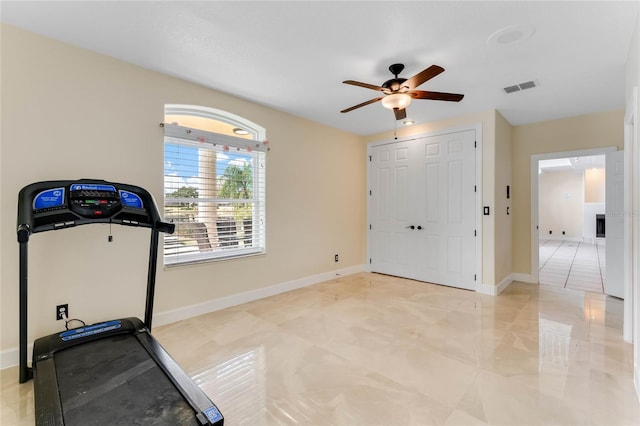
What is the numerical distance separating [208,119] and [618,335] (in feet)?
15.9

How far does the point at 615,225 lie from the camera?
3.99 metres

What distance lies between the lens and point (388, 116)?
175 inches

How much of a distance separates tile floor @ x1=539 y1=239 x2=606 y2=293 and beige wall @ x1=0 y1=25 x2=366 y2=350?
4775 mm

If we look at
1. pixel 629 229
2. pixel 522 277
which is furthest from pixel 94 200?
pixel 522 277

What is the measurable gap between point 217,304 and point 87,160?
6.53 ft

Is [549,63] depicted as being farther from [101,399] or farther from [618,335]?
[101,399]

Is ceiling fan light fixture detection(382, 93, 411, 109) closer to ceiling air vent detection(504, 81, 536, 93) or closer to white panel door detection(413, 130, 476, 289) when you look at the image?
ceiling air vent detection(504, 81, 536, 93)

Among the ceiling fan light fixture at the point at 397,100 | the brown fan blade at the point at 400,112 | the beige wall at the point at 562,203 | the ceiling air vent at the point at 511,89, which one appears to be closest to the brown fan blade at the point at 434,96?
the ceiling fan light fixture at the point at 397,100

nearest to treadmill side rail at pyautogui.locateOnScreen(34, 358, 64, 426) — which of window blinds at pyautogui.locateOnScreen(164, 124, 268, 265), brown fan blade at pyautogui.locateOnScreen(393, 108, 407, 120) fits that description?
window blinds at pyautogui.locateOnScreen(164, 124, 268, 265)

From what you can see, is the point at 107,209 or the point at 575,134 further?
the point at 575,134

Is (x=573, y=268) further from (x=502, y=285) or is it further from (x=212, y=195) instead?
(x=212, y=195)

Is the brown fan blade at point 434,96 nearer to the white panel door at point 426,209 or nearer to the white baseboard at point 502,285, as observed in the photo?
the white panel door at point 426,209

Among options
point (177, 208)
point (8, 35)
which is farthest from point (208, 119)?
point (8, 35)

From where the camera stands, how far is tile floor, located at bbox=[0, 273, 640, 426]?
1797 mm
